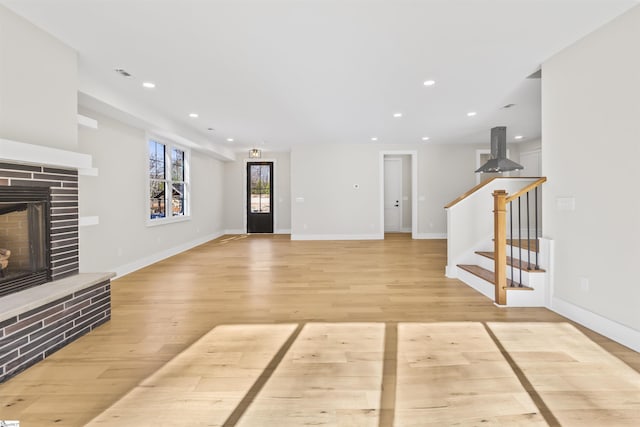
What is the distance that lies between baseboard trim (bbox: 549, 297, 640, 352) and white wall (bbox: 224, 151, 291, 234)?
7.50 meters

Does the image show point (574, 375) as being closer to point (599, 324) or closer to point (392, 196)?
point (599, 324)

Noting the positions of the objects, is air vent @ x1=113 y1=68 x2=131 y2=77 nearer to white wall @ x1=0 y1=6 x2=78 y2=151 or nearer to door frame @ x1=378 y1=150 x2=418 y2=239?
white wall @ x1=0 y1=6 x2=78 y2=151

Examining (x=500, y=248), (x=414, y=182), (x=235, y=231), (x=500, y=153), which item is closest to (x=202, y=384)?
(x=500, y=248)

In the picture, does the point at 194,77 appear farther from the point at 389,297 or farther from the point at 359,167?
the point at 359,167

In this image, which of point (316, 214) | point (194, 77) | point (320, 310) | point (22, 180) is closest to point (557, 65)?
point (320, 310)

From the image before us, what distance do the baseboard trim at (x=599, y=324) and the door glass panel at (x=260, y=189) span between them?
25.9 feet

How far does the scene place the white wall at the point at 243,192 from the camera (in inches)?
374

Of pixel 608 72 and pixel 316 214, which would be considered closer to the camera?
pixel 608 72

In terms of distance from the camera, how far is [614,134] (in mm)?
2416

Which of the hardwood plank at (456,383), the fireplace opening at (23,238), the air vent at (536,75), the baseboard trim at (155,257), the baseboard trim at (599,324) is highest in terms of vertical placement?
the air vent at (536,75)

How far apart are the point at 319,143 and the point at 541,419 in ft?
23.6

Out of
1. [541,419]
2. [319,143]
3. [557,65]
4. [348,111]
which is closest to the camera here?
→ [541,419]

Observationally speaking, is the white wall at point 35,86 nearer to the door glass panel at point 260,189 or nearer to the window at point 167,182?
the window at point 167,182

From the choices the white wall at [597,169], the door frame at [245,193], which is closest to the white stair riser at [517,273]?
the white wall at [597,169]
